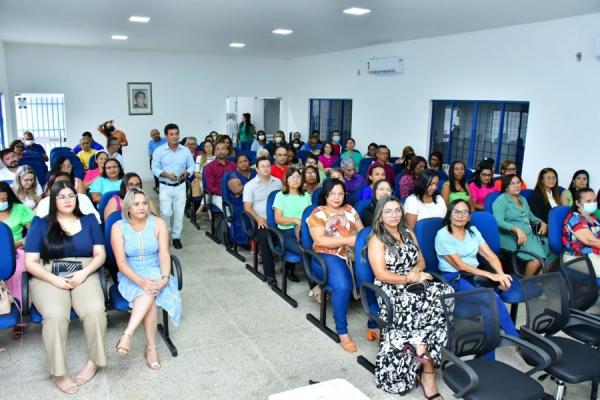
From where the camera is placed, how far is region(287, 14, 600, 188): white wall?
6.37 m

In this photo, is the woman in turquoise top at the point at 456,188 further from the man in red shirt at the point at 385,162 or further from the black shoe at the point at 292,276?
the black shoe at the point at 292,276

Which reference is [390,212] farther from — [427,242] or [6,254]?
[6,254]

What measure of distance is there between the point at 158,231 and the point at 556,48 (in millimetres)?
5820

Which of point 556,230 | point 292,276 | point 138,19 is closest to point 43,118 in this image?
point 138,19

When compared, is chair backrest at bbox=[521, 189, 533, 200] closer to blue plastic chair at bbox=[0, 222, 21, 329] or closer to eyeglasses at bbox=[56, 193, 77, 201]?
eyeglasses at bbox=[56, 193, 77, 201]

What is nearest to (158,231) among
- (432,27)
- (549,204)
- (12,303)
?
(12,303)

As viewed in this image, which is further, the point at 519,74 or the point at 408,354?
the point at 519,74

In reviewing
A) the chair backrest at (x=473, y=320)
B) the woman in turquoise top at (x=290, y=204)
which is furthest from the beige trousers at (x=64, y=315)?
the chair backrest at (x=473, y=320)

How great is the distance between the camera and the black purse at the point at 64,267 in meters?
3.30

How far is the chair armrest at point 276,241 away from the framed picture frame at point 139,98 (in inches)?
320

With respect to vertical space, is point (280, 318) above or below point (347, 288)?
below

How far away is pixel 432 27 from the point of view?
7445 mm

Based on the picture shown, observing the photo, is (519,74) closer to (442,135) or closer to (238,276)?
(442,135)

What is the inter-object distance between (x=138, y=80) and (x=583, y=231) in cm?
1016
